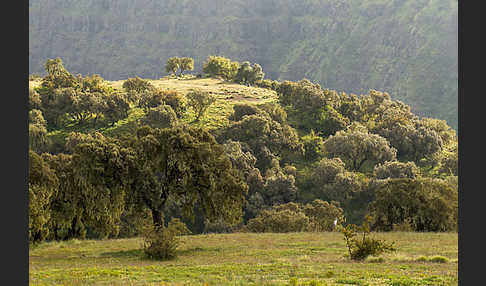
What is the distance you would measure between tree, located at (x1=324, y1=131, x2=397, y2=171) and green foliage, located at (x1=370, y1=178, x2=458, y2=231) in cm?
5954

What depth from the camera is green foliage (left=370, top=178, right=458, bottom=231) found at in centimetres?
4662

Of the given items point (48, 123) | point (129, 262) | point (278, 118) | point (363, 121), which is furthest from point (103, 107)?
point (129, 262)

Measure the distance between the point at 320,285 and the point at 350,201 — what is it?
8085cm

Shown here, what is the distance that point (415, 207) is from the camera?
4781 centimetres

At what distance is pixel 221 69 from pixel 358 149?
8188 cm

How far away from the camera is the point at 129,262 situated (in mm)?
27734

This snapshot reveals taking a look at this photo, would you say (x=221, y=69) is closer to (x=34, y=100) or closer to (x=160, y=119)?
(x=160, y=119)

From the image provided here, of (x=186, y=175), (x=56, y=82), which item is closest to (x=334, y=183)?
(x=186, y=175)

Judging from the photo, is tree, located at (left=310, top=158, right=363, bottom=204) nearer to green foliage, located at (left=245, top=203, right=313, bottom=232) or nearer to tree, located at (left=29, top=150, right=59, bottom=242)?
green foliage, located at (left=245, top=203, right=313, bottom=232)

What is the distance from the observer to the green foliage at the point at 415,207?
46.6m

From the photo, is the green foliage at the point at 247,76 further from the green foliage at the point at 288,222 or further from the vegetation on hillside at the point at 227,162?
the green foliage at the point at 288,222
